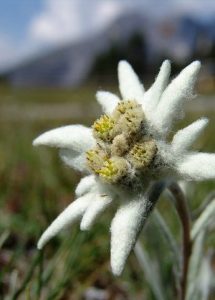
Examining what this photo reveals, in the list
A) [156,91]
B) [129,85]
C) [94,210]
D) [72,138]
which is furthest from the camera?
[129,85]

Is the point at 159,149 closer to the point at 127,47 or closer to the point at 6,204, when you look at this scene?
the point at 6,204

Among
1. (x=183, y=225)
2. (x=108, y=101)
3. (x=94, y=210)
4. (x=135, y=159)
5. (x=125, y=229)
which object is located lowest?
(x=183, y=225)

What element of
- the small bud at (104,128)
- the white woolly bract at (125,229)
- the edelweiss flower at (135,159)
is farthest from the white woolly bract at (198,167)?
the small bud at (104,128)

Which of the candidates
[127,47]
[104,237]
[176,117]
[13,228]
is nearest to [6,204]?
[13,228]

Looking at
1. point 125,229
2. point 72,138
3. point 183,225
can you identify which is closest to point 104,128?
point 72,138

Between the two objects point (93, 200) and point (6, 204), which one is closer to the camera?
point (93, 200)

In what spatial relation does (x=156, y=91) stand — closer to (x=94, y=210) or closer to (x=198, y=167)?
(x=198, y=167)
